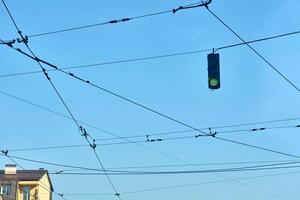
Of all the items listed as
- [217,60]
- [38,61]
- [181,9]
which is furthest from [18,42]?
[217,60]

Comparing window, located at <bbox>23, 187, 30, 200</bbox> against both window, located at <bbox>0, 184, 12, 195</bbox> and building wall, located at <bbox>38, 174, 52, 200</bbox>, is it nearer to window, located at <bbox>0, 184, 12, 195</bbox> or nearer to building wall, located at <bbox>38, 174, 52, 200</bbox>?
building wall, located at <bbox>38, 174, 52, 200</bbox>

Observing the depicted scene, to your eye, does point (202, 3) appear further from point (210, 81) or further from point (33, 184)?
point (33, 184)

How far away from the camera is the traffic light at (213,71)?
1588 cm

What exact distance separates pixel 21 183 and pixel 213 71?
54183mm

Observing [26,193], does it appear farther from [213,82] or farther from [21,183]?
[213,82]

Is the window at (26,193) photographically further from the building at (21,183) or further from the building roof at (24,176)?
the building roof at (24,176)

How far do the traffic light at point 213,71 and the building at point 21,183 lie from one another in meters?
51.7

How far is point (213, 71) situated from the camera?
16.2m

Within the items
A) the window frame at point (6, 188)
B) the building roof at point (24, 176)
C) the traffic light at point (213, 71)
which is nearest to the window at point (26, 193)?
the building roof at point (24, 176)

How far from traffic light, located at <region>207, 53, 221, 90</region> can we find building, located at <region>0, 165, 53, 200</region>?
170 ft

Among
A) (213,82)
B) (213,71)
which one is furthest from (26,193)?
(213,82)

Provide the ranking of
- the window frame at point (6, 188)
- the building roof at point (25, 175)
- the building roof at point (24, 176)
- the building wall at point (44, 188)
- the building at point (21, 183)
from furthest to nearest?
the building wall at point (44, 188)
the building roof at point (25, 175)
the building roof at point (24, 176)
the window frame at point (6, 188)
the building at point (21, 183)

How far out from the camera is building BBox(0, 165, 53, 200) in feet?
219

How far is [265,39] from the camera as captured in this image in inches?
763
